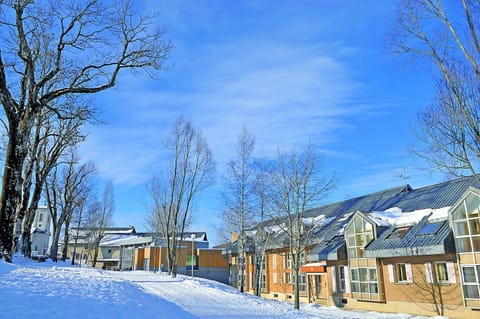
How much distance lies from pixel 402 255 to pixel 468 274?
3747mm

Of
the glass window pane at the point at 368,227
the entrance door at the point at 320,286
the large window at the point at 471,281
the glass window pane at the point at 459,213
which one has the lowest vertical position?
the entrance door at the point at 320,286

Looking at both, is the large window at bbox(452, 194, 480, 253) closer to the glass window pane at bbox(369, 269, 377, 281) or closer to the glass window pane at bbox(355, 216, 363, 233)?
the glass window pane at bbox(369, 269, 377, 281)

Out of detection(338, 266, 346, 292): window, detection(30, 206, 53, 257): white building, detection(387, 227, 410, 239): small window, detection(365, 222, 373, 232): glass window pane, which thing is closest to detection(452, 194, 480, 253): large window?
detection(387, 227, 410, 239): small window

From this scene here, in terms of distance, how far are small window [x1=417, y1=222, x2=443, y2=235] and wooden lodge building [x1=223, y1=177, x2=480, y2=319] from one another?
52mm

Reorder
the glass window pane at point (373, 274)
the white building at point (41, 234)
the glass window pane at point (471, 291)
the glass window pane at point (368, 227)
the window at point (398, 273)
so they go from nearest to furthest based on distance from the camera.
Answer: the glass window pane at point (471, 291), the window at point (398, 273), the glass window pane at point (373, 274), the glass window pane at point (368, 227), the white building at point (41, 234)

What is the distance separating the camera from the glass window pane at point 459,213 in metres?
20.8

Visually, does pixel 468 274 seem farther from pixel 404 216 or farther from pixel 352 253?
pixel 352 253

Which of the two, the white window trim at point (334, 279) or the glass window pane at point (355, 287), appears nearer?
the glass window pane at point (355, 287)

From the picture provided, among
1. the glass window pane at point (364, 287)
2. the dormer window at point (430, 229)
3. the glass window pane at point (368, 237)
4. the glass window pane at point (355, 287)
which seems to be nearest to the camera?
the dormer window at point (430, 229)

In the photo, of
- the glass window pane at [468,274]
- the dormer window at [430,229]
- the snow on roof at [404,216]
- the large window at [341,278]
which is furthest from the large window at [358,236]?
the glass window pane at [468,274]

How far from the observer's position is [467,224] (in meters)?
20.4

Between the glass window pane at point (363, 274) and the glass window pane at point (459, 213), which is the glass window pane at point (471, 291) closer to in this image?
the glass window pane at point (459, 213)

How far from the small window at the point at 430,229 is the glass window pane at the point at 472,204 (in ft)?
6.76

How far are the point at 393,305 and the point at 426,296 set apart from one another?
2607 mm
